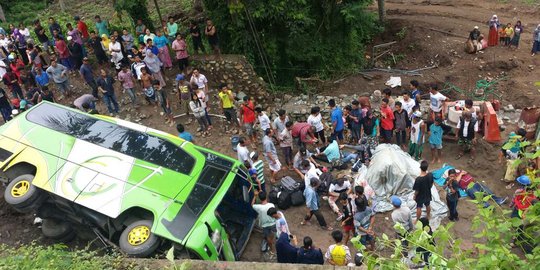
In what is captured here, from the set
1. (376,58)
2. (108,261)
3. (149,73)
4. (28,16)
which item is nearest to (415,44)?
(376,58)

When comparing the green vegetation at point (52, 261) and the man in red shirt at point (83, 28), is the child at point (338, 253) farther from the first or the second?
→ the man in red shirt at point (83, 28)

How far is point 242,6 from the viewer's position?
42.0 ft

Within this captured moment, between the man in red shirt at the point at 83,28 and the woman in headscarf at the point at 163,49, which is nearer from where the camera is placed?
the woman in headscarf at the point at 163,49

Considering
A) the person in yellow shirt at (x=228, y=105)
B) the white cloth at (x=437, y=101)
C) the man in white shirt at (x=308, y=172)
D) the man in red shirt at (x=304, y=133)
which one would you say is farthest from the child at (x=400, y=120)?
the person in yellow shirt at (x=228, y=105)

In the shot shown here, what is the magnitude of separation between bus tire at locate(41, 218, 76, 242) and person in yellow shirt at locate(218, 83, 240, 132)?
487cm

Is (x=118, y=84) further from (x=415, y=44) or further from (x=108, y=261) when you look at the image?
(x=415, y=44)

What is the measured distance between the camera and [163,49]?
12.9 m

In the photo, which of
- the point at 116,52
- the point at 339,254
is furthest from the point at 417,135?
the point at 116,52

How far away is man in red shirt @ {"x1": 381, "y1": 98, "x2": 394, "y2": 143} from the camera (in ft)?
34.3

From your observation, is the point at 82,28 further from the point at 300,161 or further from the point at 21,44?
the point at 300,161

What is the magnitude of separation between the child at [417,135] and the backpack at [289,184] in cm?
305

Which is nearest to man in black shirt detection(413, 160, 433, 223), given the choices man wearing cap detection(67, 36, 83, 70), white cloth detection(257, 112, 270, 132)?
white cloth detection(257, 112, 270, 132)

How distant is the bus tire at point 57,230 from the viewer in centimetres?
752

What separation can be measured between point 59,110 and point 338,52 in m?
9.93
